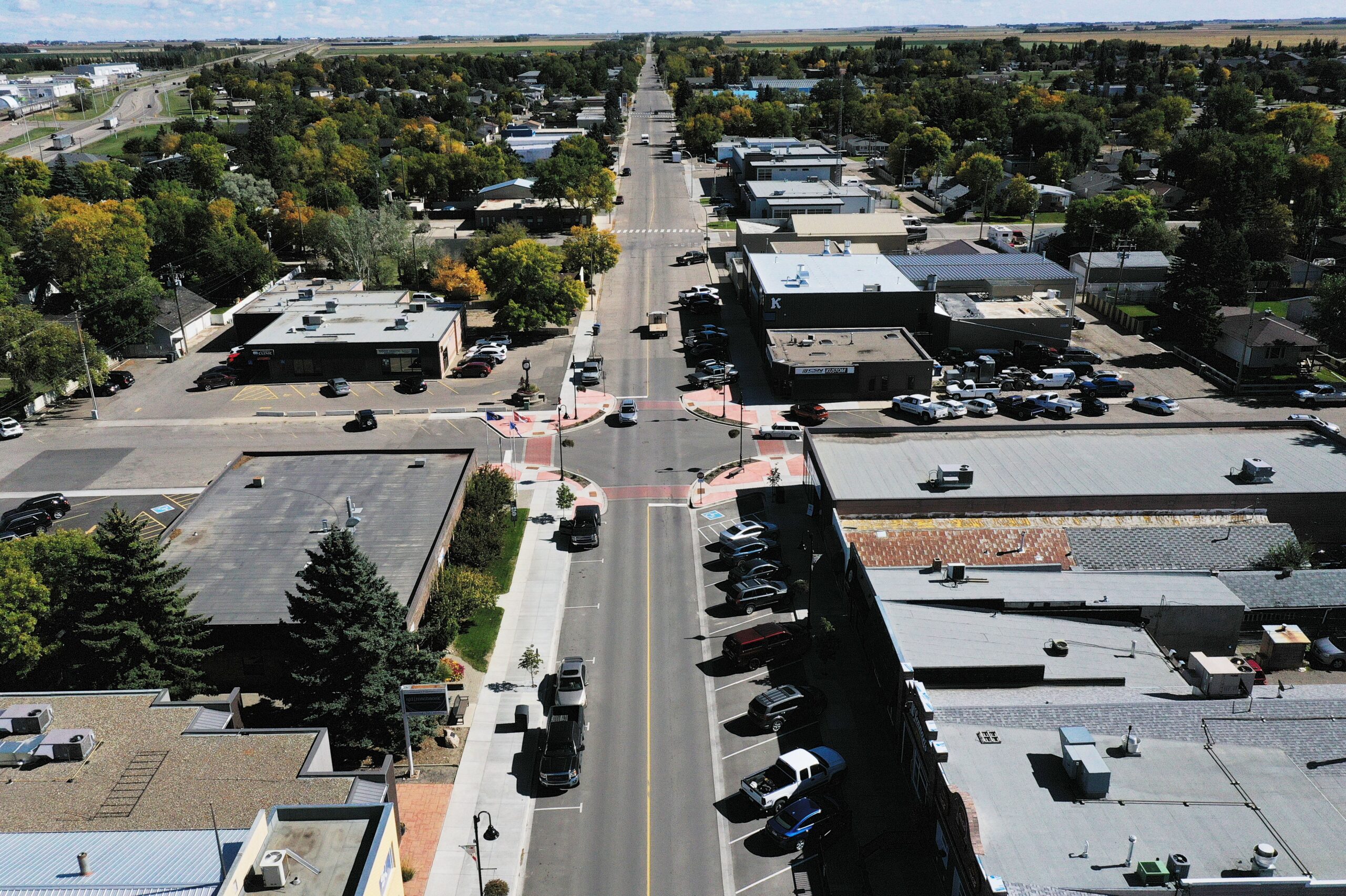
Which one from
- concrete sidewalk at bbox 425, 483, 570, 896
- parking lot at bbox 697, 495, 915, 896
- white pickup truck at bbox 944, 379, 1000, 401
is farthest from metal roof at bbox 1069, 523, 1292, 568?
white pickup truck at bbox 944, 379, 1000, 401

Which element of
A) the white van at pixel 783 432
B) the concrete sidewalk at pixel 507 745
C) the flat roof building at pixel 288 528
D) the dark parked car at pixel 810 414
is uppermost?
the flat roof building at pixel 288 528

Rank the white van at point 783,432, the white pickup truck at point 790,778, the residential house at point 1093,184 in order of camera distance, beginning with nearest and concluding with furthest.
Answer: the white pickup truck at point 790,778 < the white van at point 783,432 < the residential house at point 1093,184

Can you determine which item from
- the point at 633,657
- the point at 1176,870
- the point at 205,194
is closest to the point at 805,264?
the point at 633,657

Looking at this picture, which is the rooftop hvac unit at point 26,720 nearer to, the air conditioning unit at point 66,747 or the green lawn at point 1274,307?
the air conditioning unit at point 66,747

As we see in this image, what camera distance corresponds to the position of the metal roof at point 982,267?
320 ft

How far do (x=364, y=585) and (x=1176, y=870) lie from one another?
1217 inches

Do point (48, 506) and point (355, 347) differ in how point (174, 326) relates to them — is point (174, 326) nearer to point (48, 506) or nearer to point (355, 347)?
point (355, 347)

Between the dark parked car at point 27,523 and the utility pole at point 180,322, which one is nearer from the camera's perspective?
the dark parked car at point 27,523

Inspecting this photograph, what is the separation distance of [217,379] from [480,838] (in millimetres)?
61790

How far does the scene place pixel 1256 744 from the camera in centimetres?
3509

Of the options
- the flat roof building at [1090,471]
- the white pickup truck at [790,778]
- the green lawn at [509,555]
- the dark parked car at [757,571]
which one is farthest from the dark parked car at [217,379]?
the white pickup truck at [790,778]

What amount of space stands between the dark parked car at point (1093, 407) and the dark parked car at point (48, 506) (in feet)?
240

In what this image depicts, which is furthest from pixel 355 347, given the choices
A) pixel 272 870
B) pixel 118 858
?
pixel 272 870

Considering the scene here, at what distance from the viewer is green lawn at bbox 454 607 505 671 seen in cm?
4788
